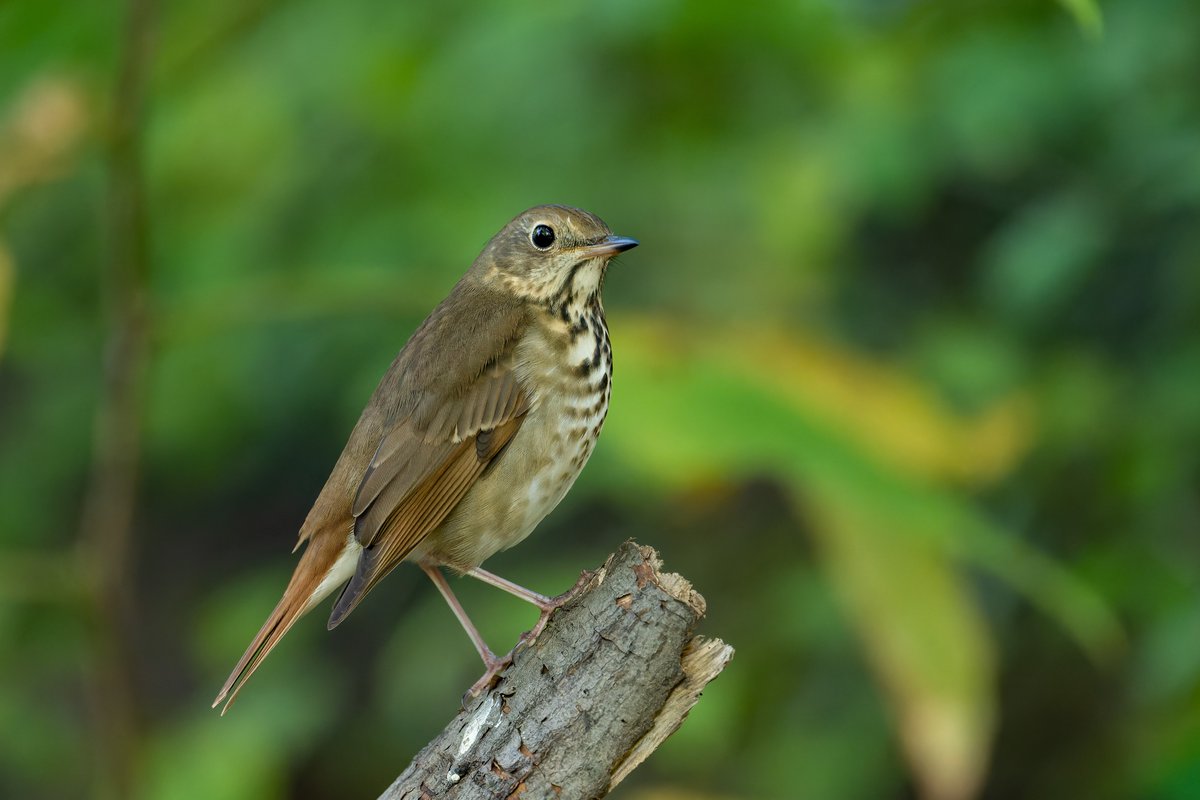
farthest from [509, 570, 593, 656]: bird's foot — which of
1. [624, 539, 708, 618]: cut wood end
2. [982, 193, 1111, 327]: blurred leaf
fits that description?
[982, 193, 1111, 327]: blurred leaf

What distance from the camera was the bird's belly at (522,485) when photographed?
2453 millimetres

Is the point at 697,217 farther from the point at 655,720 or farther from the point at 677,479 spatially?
the point at 655,720

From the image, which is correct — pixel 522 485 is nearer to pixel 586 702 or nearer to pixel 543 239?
pixel 543 239

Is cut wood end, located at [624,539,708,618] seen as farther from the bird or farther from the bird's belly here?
the bird's belly

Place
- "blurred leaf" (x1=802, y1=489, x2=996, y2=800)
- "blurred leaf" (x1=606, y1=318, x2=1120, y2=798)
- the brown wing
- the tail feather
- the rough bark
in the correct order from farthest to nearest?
"blurred leaf" (x1=802, y1=489, x2=996, y2=800) → "blurred leaf" (x1=606, y1=318, x2=1120, y2=798) → the brown wing → the tail feather → the rough bark

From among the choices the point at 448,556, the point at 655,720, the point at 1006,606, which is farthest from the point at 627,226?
the point at 655,720

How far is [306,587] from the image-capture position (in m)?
2.29

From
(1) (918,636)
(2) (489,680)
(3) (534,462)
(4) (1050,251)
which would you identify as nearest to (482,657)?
(2) (489,680)

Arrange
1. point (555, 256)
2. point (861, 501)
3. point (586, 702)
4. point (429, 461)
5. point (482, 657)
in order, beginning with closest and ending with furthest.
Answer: point (586, 702)
point (482, 657)
point (429, 461)
point (861, 501)
point (555, 256)

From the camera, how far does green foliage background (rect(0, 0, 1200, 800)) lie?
→ 111 inches

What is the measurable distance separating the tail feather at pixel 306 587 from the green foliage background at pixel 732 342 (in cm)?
56

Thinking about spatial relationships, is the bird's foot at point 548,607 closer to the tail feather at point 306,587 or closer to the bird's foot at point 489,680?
the bird's foot at point 489,680

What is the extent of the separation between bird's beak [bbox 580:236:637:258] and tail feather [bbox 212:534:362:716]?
685mm

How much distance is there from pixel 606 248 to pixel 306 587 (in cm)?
80
